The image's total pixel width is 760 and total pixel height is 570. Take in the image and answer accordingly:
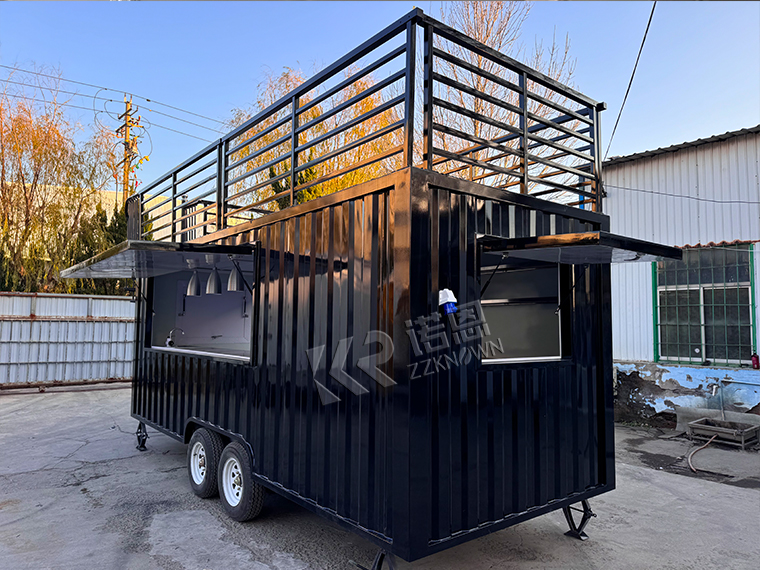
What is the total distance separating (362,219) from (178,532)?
311 centimetres

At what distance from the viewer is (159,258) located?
516cm

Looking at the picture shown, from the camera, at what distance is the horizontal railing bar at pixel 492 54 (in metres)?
3.33

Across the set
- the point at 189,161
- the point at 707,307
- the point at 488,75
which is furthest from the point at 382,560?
the point at 707,307

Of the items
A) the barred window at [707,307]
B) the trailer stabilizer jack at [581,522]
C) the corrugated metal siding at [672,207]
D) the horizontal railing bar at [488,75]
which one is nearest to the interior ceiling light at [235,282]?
the horizontal railing bar at [488,75]

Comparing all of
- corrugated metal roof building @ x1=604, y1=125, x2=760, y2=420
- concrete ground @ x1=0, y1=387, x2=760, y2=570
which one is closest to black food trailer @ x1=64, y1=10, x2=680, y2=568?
concrete ground @ x1=0, y1=387, x2=760, y2=570

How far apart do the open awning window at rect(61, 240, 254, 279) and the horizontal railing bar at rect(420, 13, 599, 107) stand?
2512 millimetres

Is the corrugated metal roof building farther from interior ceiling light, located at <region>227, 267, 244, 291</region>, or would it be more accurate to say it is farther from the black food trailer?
interior ceiling light, located at <region>227, 267, 244, 291</region>

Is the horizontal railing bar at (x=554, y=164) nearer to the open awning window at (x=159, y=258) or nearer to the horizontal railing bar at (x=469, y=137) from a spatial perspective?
the horizontal railing bar at (x=469, y=137)

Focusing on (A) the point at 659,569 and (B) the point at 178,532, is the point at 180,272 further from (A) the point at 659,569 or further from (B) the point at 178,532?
(A) the point at 659,569

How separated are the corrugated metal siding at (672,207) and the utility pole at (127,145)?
52.0 ft

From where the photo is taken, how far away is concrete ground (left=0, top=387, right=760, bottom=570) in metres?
3.80

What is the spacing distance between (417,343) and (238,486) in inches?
106

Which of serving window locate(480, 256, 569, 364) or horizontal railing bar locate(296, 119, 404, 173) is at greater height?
horizontal railing bar locate(296, 119, 404, 173)

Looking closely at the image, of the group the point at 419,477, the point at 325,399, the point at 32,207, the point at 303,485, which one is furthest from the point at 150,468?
the point at 32,207
